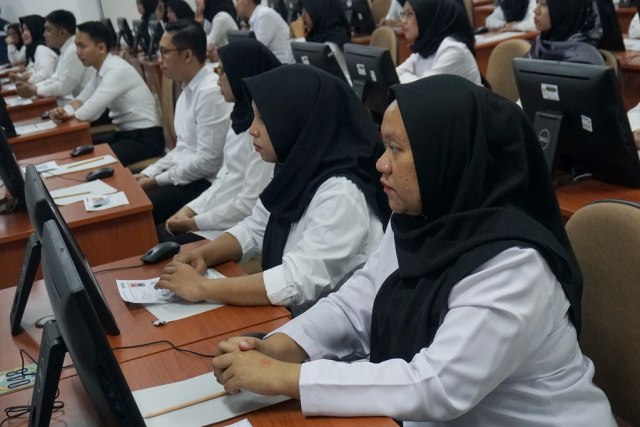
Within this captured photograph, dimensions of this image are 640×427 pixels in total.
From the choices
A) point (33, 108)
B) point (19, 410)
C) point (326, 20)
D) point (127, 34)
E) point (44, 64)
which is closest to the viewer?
point (19, 410)

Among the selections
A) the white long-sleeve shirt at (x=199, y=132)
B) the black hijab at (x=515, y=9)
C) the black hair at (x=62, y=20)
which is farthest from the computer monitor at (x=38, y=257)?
the black hijab at (x=515, y=9)

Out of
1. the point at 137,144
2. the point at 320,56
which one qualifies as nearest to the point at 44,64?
the point at 137,144

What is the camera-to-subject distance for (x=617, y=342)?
144 cm

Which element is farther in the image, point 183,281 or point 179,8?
point 179,8

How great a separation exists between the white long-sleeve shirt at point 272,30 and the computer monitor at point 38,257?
496 centimetres

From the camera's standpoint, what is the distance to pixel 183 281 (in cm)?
190

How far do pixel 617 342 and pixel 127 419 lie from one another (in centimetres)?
91

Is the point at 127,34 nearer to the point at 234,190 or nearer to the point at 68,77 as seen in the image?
the point at 68,77

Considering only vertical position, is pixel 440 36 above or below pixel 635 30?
above

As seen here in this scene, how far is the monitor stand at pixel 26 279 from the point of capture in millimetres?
1793

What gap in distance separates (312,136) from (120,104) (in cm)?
300

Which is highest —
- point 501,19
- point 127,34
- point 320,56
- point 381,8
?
point 320,56

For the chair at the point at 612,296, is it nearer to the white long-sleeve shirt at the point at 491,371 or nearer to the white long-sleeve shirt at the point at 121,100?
the white long-sleeve shirt at the point at 491,371

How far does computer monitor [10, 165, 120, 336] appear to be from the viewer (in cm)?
157
